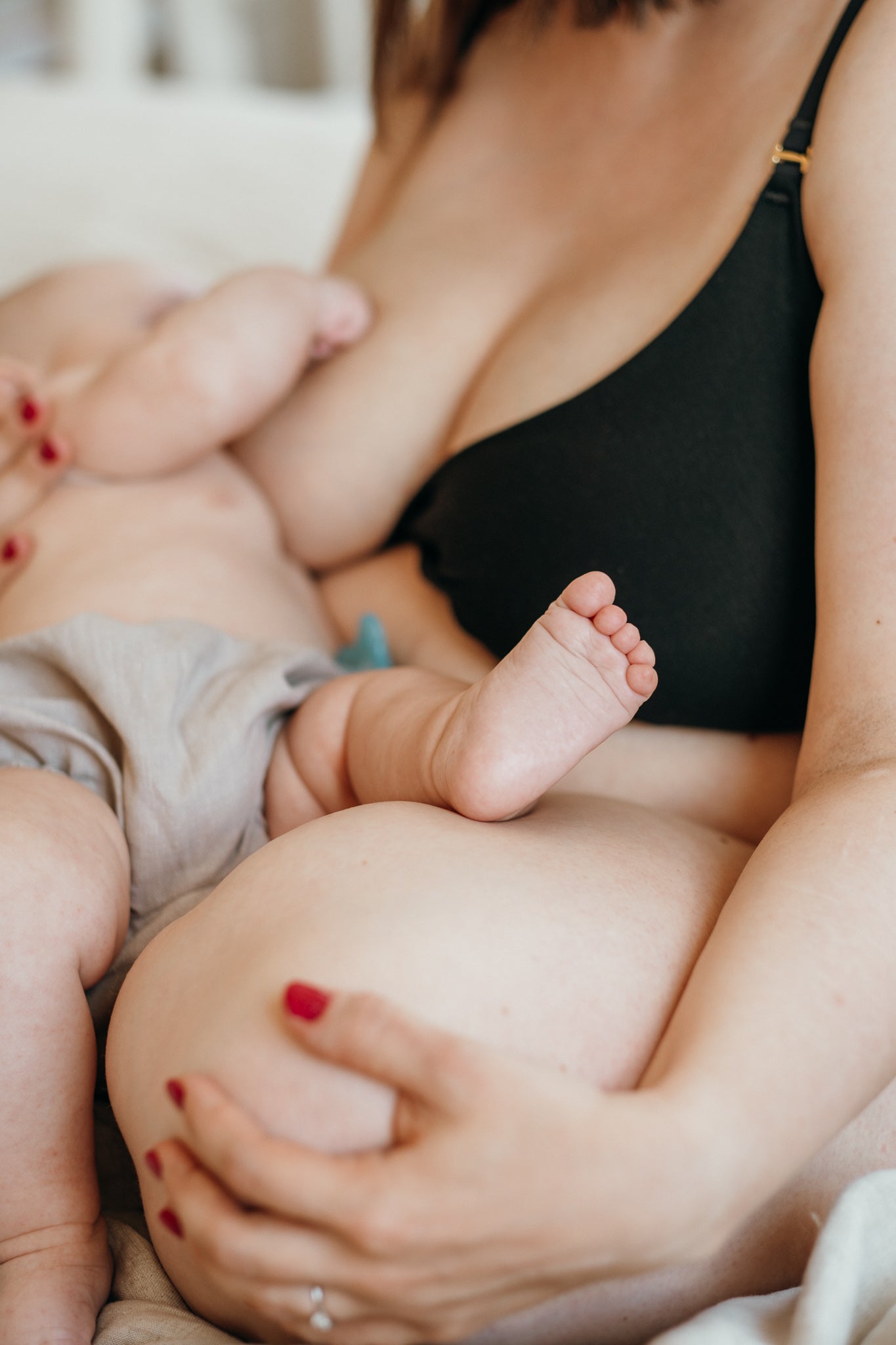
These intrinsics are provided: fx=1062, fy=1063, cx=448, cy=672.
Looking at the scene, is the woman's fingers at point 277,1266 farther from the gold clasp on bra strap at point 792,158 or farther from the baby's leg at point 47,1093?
the gold clasp on bra strap at point 792,158

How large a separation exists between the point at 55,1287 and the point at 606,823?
1.36 ft

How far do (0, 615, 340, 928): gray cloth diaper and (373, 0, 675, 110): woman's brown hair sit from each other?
76 centimetres

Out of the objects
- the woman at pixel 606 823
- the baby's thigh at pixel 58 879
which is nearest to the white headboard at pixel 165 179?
the woman at pixel 606 823

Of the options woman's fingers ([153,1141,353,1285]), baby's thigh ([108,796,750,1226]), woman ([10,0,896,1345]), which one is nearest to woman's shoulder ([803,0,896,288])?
woman ([10,0,896,1345])

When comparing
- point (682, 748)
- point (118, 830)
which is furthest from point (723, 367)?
point (118, 830)

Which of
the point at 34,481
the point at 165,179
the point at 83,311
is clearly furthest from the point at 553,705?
the point at 165,179

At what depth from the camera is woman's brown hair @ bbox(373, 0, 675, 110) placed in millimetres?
1186

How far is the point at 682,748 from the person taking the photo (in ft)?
2.68

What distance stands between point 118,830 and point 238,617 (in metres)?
0.25

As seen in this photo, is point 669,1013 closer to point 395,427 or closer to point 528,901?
point 528,901

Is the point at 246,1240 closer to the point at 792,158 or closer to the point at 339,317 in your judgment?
the point at 792,158

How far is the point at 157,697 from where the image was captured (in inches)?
31.4

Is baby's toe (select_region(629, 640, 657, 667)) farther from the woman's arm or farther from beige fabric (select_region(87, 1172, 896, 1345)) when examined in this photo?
the woman's arm

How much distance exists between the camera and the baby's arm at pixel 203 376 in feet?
3.44
